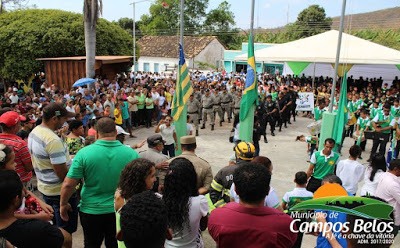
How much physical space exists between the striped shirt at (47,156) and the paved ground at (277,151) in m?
4.71

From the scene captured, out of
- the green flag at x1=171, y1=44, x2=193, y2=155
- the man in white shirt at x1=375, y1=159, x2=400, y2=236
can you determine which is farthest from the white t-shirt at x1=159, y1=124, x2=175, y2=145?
the man in white shirt at x1=375, y1=159, x2=400, y2=236

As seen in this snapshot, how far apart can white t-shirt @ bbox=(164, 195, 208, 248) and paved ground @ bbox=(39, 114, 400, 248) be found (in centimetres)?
461

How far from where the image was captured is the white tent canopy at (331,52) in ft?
38.7

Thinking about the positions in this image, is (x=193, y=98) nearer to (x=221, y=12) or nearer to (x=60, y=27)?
(x=60, y=27)

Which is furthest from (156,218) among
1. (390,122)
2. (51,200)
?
(390,122)

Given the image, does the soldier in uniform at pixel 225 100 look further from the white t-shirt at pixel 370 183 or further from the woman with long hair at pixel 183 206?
the woman with long hair at pixel 183 206

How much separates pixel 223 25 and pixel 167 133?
168 feet

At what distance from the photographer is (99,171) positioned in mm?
3221

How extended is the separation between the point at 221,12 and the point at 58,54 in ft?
137

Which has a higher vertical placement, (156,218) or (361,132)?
(156,218)

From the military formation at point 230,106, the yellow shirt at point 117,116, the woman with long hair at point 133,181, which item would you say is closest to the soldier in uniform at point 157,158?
the woman with long hair at point 133,181

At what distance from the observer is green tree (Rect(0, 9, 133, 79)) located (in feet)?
53.5

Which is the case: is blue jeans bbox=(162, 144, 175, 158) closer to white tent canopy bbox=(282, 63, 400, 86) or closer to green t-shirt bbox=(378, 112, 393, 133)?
green t-shirt bbox=(378, 112, 393, 133)

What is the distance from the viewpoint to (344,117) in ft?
27.0
